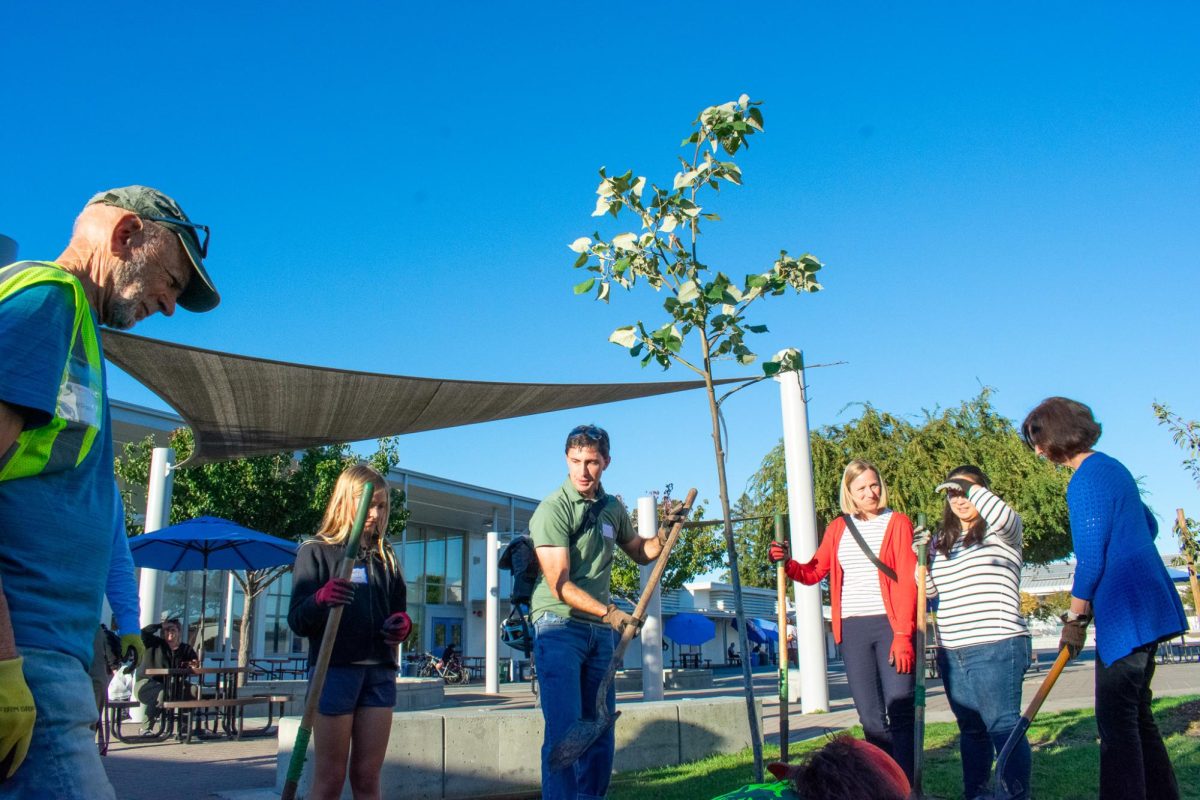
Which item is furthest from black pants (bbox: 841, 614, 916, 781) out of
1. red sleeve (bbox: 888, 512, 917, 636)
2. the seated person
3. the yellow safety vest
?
the seated person

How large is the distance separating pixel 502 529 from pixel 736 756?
2811 centimetres

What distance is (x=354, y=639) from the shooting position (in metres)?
3.24

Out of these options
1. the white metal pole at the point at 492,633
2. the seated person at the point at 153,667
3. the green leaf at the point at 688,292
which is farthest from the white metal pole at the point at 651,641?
the green leaf at the point at 688,292

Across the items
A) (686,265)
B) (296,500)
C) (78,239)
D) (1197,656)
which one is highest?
(296,500)

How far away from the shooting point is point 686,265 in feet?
13.6

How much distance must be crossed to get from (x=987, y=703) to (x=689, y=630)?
86.8 ft

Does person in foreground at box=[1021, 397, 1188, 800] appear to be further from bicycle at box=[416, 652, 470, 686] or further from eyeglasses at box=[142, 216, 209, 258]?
bicycle at box=[416, 652, 470, 686]

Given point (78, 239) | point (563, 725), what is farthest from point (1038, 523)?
point (78, 239)

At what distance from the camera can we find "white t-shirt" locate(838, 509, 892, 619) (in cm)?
400

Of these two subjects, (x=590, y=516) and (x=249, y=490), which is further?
(x=249, y=490)

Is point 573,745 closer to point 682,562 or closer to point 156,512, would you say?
point 156,512

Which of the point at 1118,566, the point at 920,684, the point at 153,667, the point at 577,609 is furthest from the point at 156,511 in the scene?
the point at 1118,566

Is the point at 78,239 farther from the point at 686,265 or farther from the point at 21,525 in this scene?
the point at 686,265

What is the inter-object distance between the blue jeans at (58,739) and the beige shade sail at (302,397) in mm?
4646
